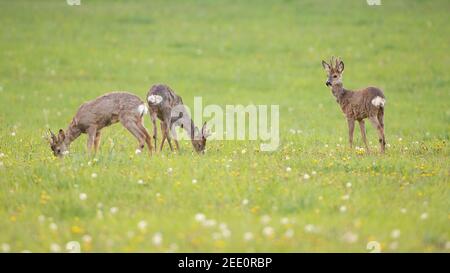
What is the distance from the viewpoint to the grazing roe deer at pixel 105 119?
12344 millimetres

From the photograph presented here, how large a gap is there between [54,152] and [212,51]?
603 inches

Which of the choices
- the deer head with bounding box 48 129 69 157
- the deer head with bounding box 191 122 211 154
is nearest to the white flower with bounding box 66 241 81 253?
the deer head with bounding box 48 129 69 157

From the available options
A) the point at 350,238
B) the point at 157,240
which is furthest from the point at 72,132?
the point at 350,238

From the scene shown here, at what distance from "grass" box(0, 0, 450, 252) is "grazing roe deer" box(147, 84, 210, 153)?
0.42 m

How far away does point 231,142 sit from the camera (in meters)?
14.0

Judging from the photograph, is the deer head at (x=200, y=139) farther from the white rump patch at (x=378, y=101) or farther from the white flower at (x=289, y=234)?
the white flower at (x=289, y=234)

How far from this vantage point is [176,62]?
25484 mm

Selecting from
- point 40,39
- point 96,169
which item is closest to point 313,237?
point 96,169

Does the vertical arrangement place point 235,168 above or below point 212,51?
below

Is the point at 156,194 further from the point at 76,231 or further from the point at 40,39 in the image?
the point at 40,39

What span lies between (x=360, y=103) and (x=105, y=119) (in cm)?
457

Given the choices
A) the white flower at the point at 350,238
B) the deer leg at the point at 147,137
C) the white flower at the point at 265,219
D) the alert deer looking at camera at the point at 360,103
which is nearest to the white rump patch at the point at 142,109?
the deer leg at the point at 147,137

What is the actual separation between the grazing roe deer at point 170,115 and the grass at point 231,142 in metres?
0.42
